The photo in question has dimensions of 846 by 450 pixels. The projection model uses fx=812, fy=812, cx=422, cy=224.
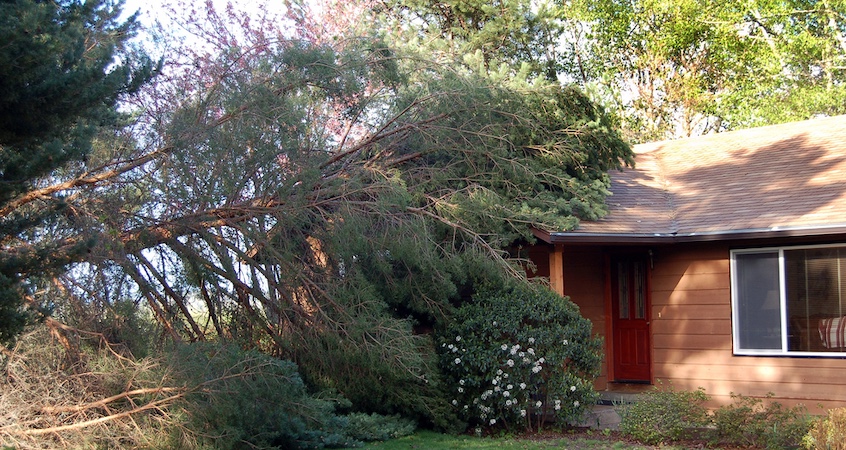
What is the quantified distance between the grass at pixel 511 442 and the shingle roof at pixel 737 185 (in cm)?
271

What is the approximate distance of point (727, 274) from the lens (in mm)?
11008

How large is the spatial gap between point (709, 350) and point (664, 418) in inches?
88.9

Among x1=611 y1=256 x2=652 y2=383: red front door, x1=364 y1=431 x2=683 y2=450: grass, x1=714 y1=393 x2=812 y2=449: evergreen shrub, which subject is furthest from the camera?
x1=611 y1=256 x2=652 y2=383: red front door

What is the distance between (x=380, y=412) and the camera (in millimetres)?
10445

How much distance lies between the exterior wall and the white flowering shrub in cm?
163

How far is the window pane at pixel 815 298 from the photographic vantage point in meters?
10.2

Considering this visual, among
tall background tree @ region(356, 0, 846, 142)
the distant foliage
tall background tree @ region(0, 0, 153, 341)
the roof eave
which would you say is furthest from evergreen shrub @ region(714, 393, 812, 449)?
tall background tree @ region(356, 0, 846, 142)

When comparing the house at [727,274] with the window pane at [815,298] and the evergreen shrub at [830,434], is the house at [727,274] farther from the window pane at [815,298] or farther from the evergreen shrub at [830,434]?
the evergreen shrub at [830,434]

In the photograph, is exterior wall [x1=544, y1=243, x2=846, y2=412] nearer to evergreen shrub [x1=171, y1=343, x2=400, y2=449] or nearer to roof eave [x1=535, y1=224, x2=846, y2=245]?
roof eave [x1=535, y1=224, x2=846, y2=245]

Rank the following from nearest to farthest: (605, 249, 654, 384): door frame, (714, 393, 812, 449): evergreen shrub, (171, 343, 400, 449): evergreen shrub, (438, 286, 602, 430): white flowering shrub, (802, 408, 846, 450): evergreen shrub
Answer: (802, 408, 846, 450): evergreen shrub → (171, 343, 400, 449): evergreen shrub → (714, 393, 812, 449): evergreen shrub → (438, 286, 602, 430): white flowering shrub → (605, 249, 654, 384): door frame

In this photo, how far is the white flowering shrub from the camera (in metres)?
9.99

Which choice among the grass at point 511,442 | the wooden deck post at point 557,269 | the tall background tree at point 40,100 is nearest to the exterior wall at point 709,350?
the wooden deck post at point 557,269

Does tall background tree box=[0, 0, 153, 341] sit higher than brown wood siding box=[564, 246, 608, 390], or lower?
A: higher

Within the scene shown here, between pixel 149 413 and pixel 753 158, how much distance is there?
34.8 ft
